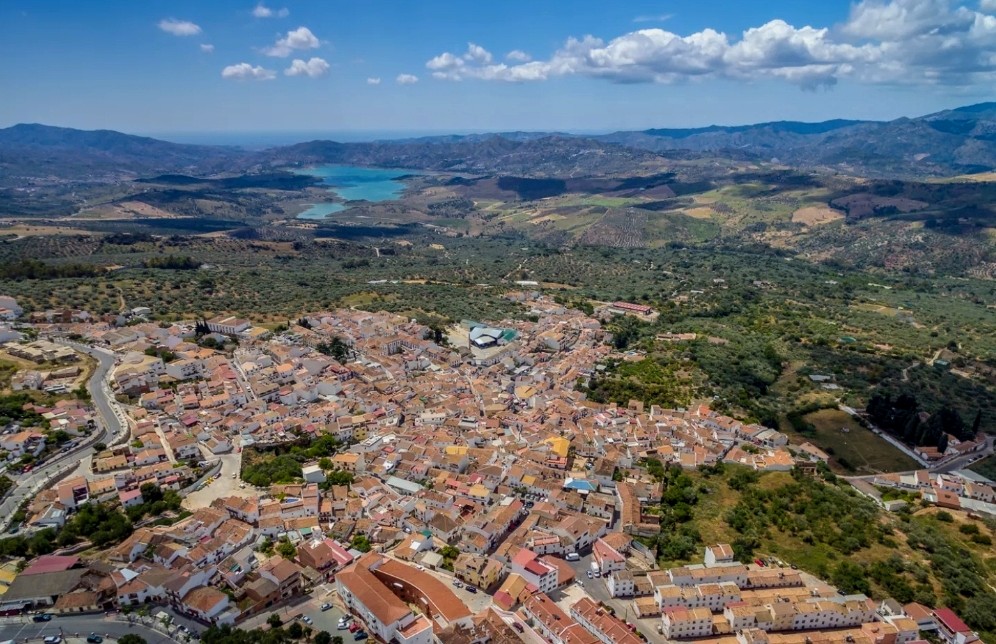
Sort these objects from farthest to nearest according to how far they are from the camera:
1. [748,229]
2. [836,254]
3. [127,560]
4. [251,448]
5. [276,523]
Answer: [748,229], [836,254], [251,448], [276,523], [127,560]

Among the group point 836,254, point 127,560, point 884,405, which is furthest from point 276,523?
point 836,254

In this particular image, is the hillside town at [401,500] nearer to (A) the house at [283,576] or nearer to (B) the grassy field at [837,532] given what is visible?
(A) the house at [283,576]

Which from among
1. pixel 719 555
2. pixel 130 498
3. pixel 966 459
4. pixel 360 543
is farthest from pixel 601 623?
pixel 966 459

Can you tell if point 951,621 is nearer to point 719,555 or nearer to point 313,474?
point 719,555

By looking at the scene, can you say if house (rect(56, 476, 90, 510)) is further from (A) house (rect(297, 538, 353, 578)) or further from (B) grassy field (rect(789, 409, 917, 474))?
(B) grassy field (rect(789, 409, 917, 474))

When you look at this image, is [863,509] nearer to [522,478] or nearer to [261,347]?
[522,478]

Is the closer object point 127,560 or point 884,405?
point 127,560
